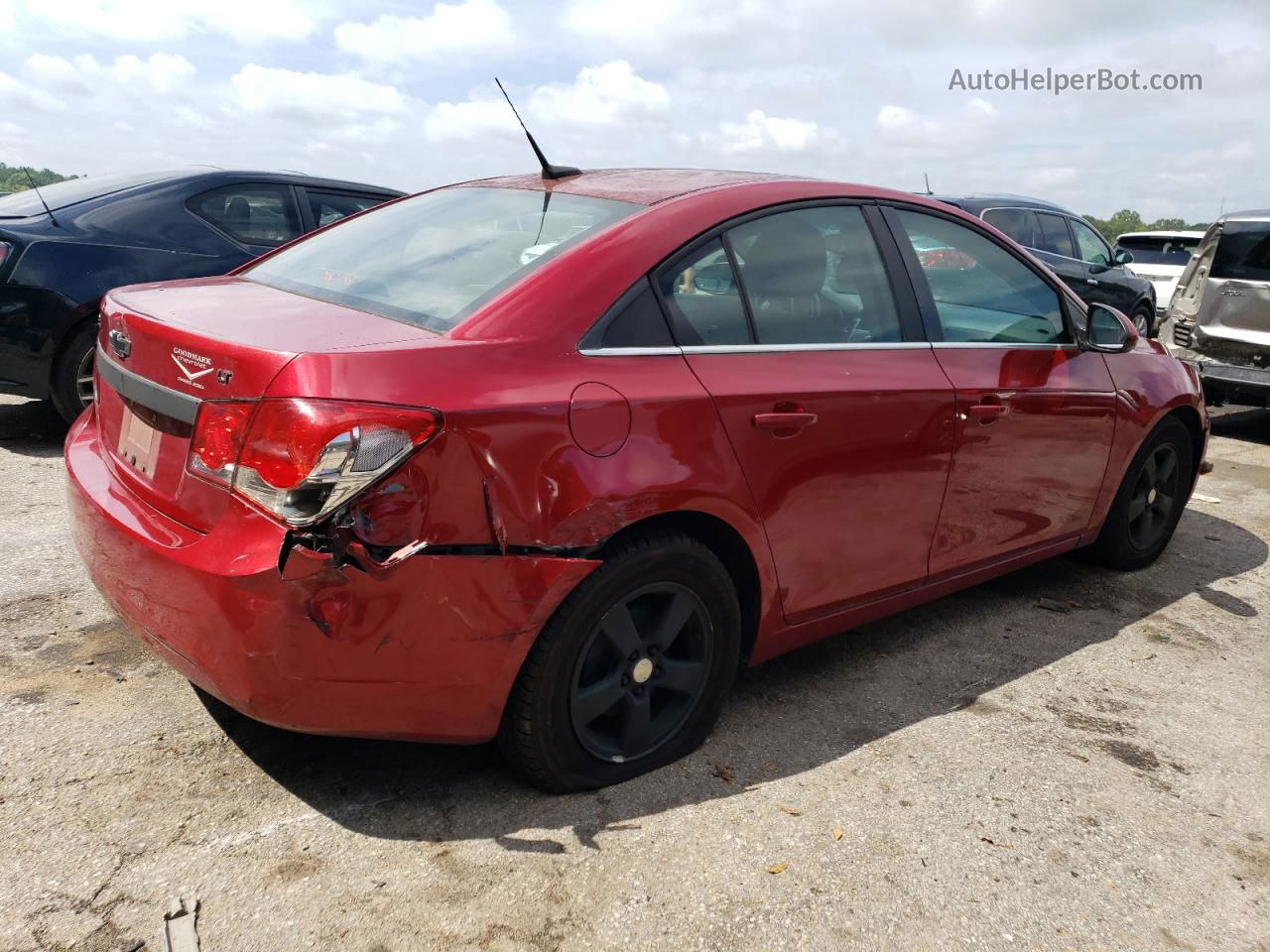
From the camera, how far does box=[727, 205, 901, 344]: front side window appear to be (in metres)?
3.03

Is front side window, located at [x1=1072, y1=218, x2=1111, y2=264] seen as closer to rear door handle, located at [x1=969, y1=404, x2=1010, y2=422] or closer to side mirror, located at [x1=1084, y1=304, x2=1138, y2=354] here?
side mirror, located at [x1=1084, y1=304, x2=1138, y2=354]

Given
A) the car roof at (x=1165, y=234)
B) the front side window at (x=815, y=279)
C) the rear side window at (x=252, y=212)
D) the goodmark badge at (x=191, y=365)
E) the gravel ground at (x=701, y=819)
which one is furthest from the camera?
the car roof at (x=1165, y=234)

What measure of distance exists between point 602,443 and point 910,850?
1.24 m

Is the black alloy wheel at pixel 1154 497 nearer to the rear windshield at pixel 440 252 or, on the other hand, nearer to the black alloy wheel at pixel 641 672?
the black alloy wheel at pixel 641 672

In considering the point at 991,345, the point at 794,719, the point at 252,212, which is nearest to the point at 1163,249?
the point at 252,212

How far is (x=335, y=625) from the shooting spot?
2.24 m

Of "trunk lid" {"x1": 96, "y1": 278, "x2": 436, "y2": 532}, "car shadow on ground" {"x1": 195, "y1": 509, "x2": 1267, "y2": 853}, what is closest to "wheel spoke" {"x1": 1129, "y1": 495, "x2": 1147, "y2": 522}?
"car shadow on ground" {"x1": 195, "y1": 509, "x2": 1267, "y2": 853}

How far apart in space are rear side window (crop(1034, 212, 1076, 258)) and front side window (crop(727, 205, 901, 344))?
823 centimetres

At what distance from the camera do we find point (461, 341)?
242cm

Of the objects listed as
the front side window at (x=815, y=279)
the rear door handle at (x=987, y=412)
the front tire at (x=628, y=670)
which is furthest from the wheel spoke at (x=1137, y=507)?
the front tire at (x=628, y=670)

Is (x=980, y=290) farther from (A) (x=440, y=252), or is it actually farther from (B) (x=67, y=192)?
(B) (x=67, y=192)

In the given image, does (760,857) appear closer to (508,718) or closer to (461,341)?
(508,718)

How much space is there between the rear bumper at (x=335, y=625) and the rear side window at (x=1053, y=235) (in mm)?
9683

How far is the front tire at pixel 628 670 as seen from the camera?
254cm
